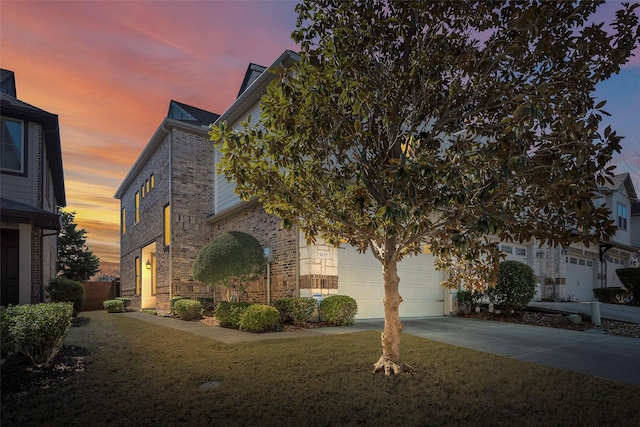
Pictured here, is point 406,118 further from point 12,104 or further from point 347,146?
point 12,104

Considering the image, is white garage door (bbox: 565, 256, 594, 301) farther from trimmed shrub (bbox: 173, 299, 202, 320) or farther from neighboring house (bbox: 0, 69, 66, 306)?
neighboring house (bbox: 0, 69, 66, 306)

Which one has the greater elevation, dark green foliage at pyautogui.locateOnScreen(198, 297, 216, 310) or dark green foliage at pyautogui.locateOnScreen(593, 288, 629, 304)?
dark green foliage at pyautogui.locateOnScreen(198, 297, 216, 310)

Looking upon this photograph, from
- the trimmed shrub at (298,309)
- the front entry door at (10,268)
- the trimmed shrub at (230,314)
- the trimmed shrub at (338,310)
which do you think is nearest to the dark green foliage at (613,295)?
the trimmed shrub at (338,310)

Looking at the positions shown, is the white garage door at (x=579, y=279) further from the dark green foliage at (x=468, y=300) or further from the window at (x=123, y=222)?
the window at (x=123, y=222)

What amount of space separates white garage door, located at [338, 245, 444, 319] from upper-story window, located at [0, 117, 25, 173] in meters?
9.50

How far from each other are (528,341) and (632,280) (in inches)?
609

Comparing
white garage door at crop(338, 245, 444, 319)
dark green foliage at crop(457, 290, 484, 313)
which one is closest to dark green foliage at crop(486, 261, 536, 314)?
dark green foliage at crop(457, 290, 484, 313)

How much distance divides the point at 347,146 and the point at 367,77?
0.99 meters

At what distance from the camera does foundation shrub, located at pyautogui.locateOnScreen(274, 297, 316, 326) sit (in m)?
10.1

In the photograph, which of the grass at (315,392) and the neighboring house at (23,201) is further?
the neighboring house at (23,201)

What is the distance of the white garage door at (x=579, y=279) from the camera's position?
20812 millimetres

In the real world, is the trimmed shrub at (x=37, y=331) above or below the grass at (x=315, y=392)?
above

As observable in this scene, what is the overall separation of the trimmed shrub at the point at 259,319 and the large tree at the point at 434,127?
12.4 feet

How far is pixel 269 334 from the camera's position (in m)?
8.96
